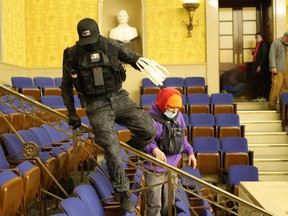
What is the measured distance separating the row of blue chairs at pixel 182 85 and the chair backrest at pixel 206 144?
6.54 feet

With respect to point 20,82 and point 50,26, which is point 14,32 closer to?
point 50,26

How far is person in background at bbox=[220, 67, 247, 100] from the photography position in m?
8.04

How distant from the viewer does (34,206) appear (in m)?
3.47

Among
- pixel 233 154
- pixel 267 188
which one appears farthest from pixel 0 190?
pixel 233 154

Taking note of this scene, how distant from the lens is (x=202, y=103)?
6.49 meters

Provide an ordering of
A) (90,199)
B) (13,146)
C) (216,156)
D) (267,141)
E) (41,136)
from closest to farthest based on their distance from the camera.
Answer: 1. (90,199)
2. (13,146)
3. (41,136)
4. (216,156)
5. (267,141)

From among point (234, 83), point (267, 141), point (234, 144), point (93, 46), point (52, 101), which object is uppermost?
point (93, 46)

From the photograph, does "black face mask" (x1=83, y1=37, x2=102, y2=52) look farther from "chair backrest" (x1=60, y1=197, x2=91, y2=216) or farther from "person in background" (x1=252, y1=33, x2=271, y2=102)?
"person in background" (x1=252, y1=33, x2=271, y2=102)

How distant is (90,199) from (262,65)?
6.03 m

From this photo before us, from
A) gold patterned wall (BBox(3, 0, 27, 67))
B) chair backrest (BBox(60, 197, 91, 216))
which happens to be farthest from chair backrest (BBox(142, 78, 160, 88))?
chair backrest (BBox(60, 197, 91, 216))

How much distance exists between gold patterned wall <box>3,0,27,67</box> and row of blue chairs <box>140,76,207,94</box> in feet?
6.56

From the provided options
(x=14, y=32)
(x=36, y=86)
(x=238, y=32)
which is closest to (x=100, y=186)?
(x=36, y=86)

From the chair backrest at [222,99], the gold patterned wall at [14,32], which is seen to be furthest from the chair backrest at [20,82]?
the chair backrest at [222,99]

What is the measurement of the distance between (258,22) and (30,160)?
6.31 metres
